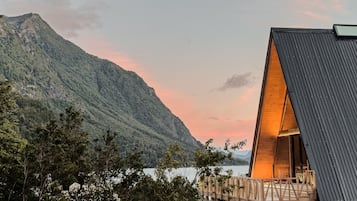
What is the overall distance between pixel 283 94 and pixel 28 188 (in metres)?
8.62

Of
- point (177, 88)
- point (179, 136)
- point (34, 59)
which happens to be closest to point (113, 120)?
point (179, 136)

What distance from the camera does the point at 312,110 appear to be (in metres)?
13.1

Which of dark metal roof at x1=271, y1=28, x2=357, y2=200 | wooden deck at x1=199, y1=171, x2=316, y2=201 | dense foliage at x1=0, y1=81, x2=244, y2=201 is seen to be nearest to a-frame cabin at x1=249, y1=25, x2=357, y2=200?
dark metal roof at x1=271, y1=28, x2=357, y2=200

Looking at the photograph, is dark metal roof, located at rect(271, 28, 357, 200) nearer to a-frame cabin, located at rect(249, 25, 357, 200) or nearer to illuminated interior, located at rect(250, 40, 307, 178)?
a-frame cabin, located at rect(249, 25, 357, 200)

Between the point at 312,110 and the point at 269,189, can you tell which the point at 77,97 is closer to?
the point at 312,110

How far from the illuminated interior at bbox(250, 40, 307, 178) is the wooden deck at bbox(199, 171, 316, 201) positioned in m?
3.05

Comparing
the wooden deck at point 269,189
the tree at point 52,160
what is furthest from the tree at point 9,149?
the wooden deck at point 269,189

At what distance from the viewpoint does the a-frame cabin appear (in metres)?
12.0

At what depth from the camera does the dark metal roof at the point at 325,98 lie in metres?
11.8

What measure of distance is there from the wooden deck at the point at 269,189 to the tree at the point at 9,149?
5301 millimetres

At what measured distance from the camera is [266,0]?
82.6ft

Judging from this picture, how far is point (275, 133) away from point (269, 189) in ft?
14.6

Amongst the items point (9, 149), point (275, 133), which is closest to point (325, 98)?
point (275, 133)

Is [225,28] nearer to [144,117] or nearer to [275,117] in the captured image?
[275,117]
